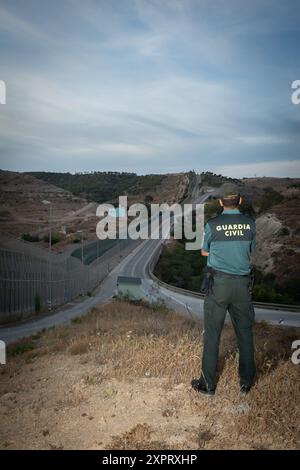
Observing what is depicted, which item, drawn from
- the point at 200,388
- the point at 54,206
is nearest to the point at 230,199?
the point at 200,388

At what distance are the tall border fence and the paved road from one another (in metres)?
1.27

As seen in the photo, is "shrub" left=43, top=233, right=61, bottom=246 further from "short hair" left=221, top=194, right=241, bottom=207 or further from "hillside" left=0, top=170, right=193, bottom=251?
"short hair" left=221, top=194, right=241, bottom=207

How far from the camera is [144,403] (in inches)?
210

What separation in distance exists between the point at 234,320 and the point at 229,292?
0.37 metres

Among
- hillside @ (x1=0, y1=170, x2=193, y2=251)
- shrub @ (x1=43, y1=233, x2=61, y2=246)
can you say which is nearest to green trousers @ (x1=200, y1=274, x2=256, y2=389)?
hillside @ (x1=0, y1=170, x2=193, y2=251)

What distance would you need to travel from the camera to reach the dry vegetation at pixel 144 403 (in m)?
4.50

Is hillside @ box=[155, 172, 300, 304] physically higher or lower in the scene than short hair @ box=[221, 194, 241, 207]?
lower

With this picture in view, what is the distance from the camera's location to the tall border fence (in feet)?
104

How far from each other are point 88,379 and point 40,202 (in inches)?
5611

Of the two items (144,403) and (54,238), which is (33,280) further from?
(54,238)
